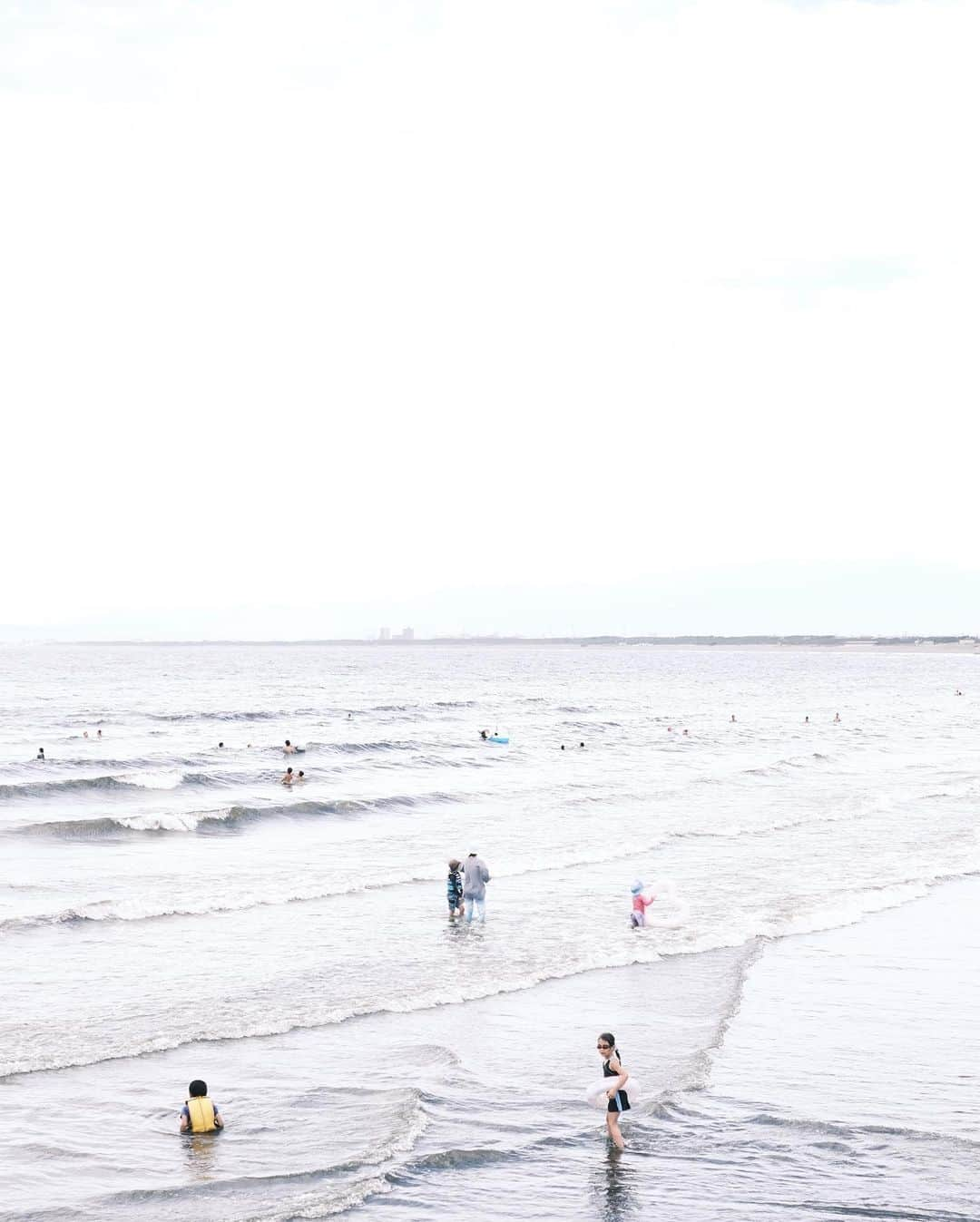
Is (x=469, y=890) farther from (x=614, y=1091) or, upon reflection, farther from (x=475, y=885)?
(x=614, y=1091)

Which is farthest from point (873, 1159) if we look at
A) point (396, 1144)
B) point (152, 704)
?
point (152, 704)

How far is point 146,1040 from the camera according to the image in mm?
16062

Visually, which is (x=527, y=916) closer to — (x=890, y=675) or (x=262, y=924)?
(x=262, y=924)

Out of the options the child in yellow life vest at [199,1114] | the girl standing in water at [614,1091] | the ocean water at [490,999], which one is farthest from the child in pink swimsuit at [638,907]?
the child in yellow life vest at [199,1114]

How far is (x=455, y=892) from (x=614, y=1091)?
425 inches

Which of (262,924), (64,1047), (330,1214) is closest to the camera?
(330,1214)

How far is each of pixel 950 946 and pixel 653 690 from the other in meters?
104

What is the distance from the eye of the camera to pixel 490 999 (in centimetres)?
1820

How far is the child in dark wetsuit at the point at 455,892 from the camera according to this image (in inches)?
930

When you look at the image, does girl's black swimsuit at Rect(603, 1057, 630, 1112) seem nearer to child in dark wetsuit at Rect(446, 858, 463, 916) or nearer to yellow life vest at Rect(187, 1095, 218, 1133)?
yellow life vest at Rect(187, 1095, 218, 1133)

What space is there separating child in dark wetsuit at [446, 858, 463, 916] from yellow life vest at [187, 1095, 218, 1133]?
10780mm

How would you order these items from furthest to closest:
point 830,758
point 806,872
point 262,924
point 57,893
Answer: point 830,758, point 806,872, point 57,893, point 262,924

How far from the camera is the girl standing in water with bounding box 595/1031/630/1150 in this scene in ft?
42.0

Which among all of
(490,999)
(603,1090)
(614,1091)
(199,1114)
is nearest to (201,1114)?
(199,1114)
